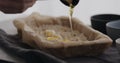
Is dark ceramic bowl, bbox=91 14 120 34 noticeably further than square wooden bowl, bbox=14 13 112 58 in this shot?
Yes

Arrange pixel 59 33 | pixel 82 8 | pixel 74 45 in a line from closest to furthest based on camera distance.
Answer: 1. pixel 74 45
2. pixel 59 33
3. pixel 82 8

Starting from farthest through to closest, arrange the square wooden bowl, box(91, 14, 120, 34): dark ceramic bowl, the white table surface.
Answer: the white table surface
box(91, 14, 120, 34): dark ceramic bowl
the square wooden bowl

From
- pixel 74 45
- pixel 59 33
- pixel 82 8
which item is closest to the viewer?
pixel 74 45

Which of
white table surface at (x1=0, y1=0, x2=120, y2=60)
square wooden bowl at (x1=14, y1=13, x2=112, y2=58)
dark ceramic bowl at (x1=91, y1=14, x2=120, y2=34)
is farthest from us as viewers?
white table surface at (x1=0, y1=0, x2=120, y2=60)

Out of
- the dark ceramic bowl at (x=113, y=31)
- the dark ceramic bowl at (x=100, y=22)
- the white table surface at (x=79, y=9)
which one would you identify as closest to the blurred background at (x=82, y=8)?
the white table surface at (x=79, y=9)

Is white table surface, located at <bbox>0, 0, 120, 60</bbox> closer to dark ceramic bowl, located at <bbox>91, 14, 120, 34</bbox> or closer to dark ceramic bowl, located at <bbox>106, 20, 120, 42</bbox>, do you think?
dark ceramic bowl, located at <bbox>91, 14, 120, 34</bbox>

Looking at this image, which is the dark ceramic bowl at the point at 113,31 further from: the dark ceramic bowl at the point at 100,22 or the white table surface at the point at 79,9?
the white table surface at the point at 79,9

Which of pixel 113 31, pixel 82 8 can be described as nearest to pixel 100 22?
pixel 113 31

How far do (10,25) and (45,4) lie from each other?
0.18 meters

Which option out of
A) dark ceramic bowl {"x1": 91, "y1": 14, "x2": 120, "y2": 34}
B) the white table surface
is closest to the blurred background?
the white table surface

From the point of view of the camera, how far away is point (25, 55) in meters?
0.53

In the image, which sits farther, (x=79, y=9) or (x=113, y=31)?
(x=79, y=9)

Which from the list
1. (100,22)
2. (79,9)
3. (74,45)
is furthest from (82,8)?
(74,45)

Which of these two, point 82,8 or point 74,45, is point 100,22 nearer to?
point 74,45
